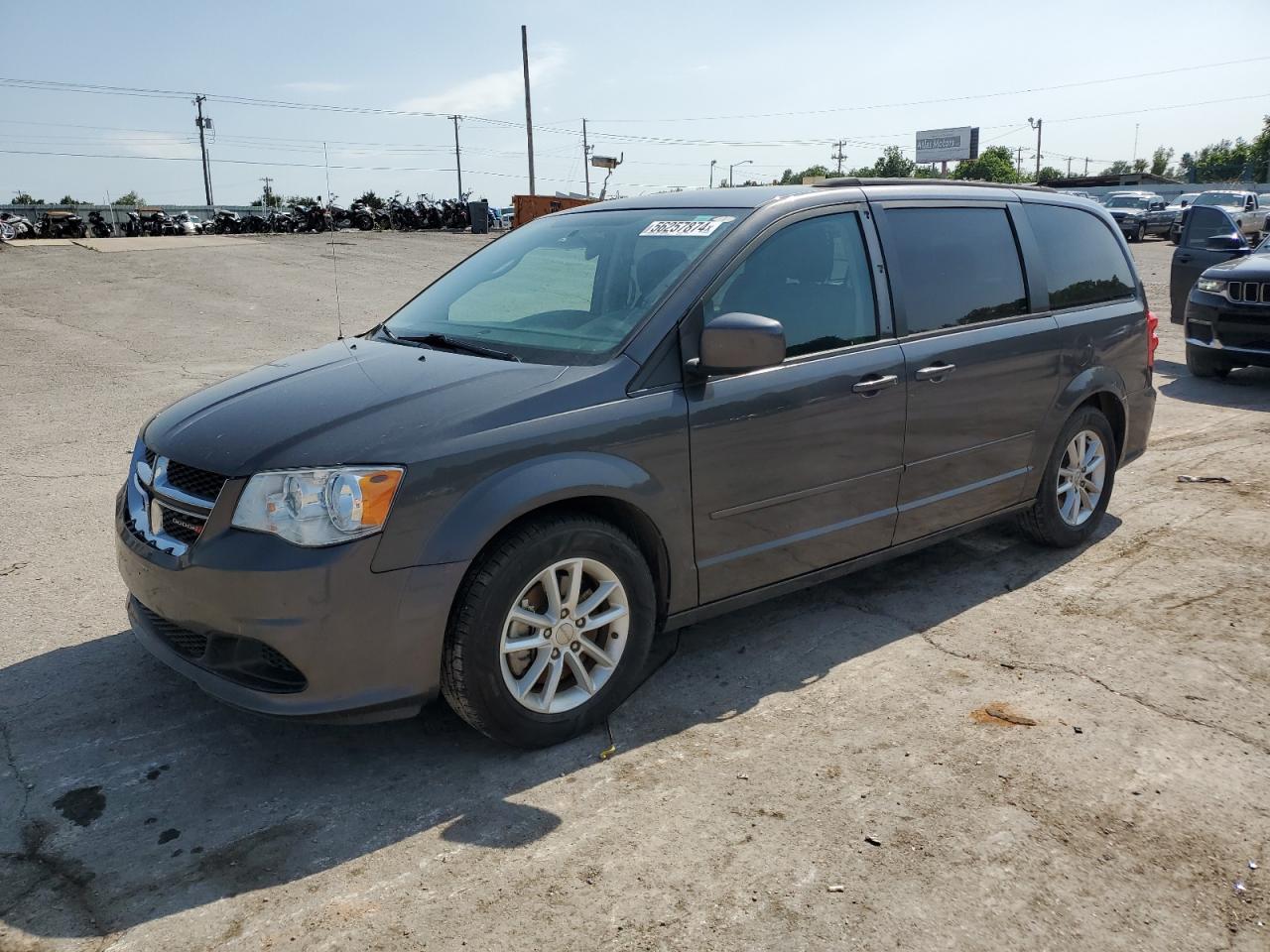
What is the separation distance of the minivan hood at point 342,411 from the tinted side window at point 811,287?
33.2 inches

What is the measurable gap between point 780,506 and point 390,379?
1518 mm

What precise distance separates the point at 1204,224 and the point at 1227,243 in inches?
66.6

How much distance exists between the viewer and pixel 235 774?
3211 mm

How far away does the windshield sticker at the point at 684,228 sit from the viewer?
3.90 meters

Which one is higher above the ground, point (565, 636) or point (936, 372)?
point (936, 372)

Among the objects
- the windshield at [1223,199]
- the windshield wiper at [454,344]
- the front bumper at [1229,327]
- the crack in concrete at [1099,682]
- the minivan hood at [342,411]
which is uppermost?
the windshield at [1223,199]

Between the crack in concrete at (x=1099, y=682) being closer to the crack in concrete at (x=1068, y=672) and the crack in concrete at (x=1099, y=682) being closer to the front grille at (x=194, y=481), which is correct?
the crack in concrete at (x=1068, y=672)

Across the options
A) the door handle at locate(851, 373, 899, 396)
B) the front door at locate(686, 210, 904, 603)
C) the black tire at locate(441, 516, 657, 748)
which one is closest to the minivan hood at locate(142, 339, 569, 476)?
the black tire at locate(441, 516, 657, 748)

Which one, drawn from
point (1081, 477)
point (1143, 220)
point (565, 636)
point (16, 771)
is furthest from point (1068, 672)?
point (1143, 220)

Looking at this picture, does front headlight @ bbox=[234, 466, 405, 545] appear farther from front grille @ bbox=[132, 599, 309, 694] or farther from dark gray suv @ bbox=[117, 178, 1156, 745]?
front grille @ bbox=[132, 599, 309, 694]

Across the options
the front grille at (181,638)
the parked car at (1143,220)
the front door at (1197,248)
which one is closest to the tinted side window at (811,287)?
the front grille at (181,638)

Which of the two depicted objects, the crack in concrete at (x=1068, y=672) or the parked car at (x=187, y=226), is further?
the parked car at (x=187, y=226)

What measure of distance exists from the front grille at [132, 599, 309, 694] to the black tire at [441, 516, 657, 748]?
0.46 meters

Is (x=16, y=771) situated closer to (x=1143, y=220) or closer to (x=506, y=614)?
(x=506, y=614)
